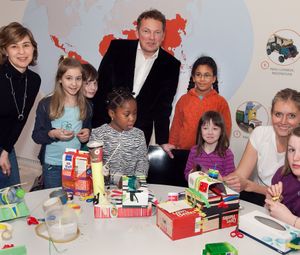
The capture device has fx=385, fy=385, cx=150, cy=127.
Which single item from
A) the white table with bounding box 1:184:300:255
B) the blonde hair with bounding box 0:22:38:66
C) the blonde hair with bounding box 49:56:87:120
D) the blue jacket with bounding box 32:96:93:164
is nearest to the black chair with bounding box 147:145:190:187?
the blonde hair with bounding box 49:56:87:120

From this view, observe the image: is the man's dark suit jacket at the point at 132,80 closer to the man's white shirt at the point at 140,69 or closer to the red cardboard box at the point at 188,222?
the man's white shirt at the point at 140,69

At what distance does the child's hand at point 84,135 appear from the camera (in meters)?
2.36

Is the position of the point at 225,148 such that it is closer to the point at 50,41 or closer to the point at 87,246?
the point at 87,246

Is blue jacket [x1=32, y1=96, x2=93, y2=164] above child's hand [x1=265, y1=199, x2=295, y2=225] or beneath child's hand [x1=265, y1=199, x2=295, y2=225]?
above

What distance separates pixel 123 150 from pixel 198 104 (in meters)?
0.77

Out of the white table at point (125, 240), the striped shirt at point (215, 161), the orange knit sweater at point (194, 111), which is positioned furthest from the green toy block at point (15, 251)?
the orange knit sweater at point (194, 111)

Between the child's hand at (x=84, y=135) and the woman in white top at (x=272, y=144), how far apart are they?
91cm

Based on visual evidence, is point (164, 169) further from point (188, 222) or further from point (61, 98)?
point (188, 222)

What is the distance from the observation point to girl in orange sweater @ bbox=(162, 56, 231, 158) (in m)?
2.65

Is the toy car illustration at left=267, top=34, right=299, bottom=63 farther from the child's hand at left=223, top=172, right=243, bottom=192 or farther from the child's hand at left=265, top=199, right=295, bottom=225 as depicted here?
the child's hand at left=265, top=199, right=295, bottom=225

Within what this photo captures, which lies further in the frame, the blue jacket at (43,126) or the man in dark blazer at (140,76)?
the man in dark blazer at (140,76)

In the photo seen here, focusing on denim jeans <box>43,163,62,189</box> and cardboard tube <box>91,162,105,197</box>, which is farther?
denim jeans <box>43,163,62,189</box>

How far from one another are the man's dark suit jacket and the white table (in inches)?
48.0

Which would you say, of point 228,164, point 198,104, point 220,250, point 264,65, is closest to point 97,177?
point 220,250
